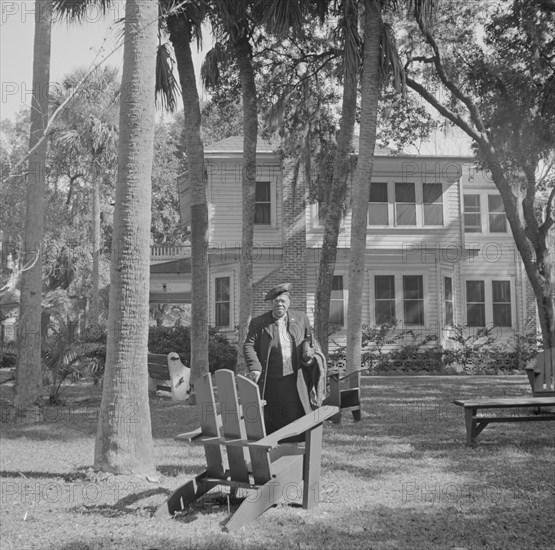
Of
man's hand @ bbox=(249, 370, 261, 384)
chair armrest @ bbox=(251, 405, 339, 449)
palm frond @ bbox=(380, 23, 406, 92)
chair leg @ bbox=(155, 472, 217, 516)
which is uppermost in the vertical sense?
palm frond @ bbox=(380, 23, 406, 92)

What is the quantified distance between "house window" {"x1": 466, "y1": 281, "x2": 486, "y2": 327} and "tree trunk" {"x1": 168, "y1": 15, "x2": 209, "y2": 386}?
14.1m

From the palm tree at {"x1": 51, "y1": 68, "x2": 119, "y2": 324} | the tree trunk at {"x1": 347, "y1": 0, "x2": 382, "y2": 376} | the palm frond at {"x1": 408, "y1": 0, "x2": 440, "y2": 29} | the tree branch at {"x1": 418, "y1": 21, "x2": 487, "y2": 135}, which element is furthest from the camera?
the palm tree at {"x1": 51, "y1": 68, "x2": 119, "y2": 324}

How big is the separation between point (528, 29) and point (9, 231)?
103 ft

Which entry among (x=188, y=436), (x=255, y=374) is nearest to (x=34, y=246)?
(x=255, y=374)

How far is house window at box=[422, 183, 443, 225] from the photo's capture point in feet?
82.3

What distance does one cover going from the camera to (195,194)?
14.4m

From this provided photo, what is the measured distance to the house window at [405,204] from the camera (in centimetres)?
2491

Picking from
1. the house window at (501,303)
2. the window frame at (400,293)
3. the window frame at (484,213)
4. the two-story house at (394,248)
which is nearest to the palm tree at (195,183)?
the two-story house at (394,248)

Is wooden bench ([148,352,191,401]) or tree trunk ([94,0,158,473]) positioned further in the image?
wooden bench ([148,352,191,401])

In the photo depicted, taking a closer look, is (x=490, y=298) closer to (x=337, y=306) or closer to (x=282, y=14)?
(x=337, y=306)

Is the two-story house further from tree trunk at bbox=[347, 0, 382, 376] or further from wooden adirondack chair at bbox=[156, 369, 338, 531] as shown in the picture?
wooden adirondack chair at bbox=[156, 369, 338, 531]

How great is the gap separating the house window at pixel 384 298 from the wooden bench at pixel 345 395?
12.8 meters

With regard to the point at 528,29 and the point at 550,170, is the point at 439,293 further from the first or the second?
the point at 528,29

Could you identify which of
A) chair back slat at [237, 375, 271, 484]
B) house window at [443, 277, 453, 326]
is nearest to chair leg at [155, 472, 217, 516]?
chair back slat at [237, 375, 271, 484]
